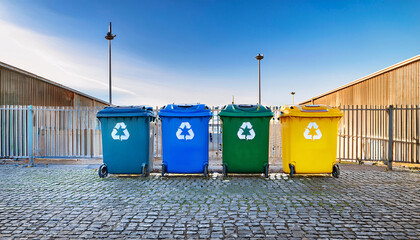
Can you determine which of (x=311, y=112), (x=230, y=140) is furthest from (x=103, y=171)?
(x=311, y=112)

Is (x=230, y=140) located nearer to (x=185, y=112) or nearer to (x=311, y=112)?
(x=185, y=112)

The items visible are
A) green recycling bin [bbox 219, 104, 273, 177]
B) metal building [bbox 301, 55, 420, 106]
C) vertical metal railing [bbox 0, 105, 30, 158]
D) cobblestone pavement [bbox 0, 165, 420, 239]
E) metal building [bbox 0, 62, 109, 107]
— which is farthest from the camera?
metal building [bbox 0, 62, 109, 107]

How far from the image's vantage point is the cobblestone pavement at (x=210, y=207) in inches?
105

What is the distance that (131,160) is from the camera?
5207mm

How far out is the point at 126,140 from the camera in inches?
205

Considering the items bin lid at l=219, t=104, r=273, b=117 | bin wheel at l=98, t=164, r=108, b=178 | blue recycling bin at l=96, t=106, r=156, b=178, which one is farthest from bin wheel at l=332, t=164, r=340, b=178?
bin wheel at l=98, t=164, r=108, b=178

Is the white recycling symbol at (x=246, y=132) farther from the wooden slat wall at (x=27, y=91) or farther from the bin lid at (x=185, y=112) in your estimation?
the wooden slat wall at (x=27, y=91)

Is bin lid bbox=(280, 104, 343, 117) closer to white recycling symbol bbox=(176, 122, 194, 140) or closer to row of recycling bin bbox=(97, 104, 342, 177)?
row of recycling bin bbox=(97, 104, 342, 177)

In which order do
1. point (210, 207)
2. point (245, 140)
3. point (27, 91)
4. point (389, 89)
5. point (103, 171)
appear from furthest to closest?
point (27, 91) < point (389, 89) < point (103, 171) < point (245, 140) < point (210, 207)

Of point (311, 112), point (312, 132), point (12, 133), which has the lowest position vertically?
point (12, 133)

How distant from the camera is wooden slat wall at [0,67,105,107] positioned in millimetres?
9258

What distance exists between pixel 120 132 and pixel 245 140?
9.09ft

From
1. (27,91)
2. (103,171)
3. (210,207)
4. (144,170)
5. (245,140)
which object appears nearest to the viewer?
(210,207)

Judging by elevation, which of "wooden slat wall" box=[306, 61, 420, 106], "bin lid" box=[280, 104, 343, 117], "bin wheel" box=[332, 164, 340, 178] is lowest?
"bin wheel" box=[332, 164, 340, 178]
